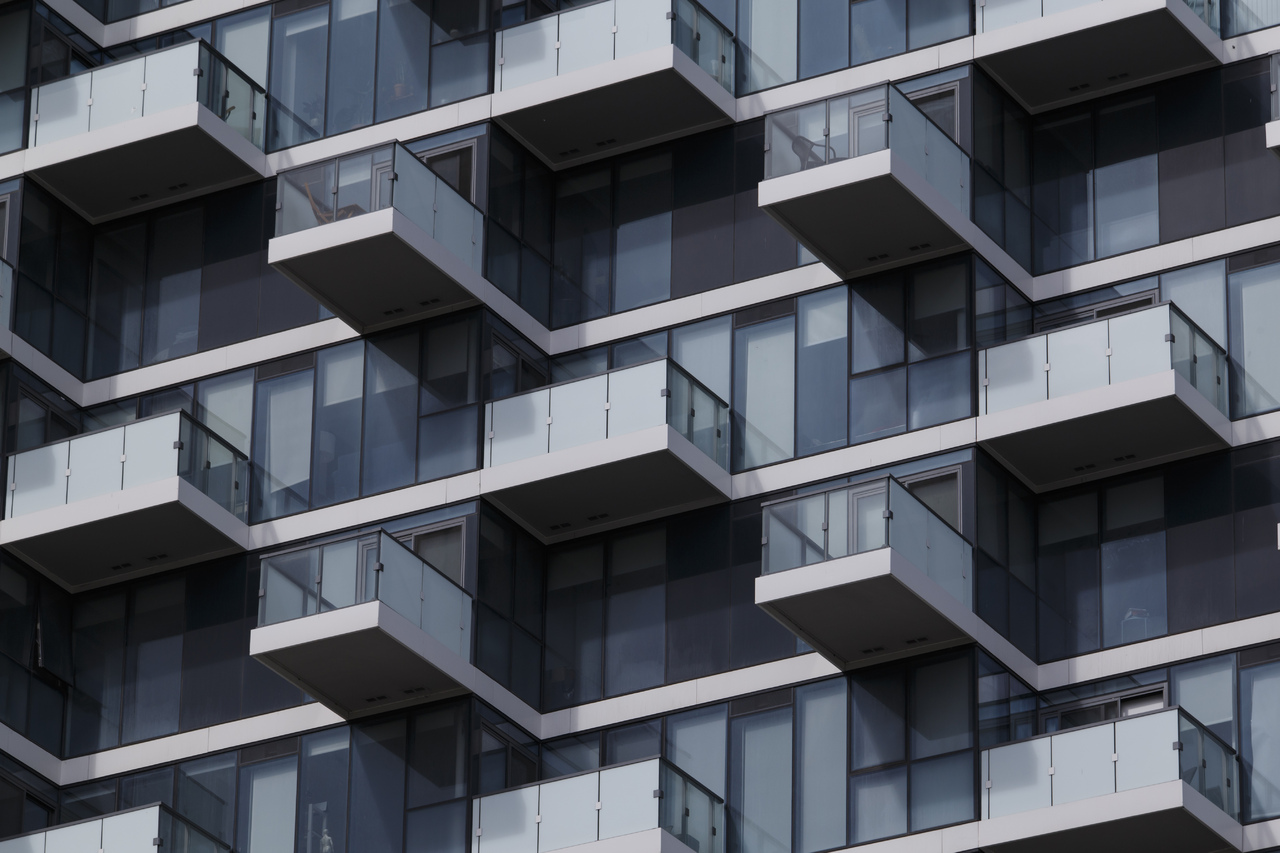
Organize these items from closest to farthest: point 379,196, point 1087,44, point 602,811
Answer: point 602,811
point 1087,44
point 379,196

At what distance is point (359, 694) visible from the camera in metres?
44.8

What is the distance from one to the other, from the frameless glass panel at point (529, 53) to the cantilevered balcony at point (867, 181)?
154 inches

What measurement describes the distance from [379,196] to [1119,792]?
41.7 feet

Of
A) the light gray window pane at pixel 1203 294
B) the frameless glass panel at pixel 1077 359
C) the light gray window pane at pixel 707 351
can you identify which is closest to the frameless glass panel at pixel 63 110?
the light gray window pane at pixel 707 351

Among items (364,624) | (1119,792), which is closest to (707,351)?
(364,624)

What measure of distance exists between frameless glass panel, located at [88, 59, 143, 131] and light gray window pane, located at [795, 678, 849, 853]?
13005 millimetres

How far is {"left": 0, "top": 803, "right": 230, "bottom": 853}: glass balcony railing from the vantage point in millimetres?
43750

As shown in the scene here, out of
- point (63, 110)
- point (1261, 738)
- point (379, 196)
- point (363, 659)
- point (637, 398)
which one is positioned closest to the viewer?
point (1261, 738)

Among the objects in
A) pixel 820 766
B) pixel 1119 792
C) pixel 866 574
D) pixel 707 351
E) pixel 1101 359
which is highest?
pixel 707 351

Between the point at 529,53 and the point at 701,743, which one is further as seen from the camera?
the point at 529,53

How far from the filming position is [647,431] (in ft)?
147

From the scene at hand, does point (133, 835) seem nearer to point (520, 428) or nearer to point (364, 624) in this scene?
point (364, 624)

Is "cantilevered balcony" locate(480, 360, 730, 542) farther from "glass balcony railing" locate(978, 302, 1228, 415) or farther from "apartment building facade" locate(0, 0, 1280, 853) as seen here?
"glass balcony railing" locate(978, 302, 1228, 415)

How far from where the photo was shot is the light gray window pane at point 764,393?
45.5 metres
